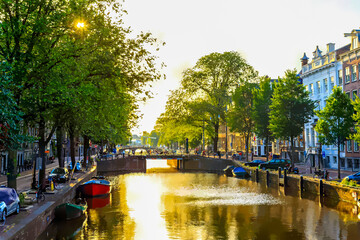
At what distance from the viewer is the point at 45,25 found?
83.0ft

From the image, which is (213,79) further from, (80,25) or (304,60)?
(80,25)

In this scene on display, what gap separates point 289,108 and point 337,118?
39.4ft

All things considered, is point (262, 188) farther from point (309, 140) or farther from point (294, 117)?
point (309, 140)

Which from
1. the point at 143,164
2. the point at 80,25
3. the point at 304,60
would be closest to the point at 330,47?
the point at 304,60

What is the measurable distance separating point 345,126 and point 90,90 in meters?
28.2

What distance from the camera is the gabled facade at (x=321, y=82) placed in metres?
57.7

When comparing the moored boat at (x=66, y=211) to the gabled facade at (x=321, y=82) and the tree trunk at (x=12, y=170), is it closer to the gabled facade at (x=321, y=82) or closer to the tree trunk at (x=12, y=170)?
the tree trunk at (x=12, y=170)

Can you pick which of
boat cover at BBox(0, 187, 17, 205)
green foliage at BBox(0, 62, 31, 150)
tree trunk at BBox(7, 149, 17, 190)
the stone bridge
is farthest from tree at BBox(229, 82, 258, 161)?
boat cover at BBox(0, 187, 17, 205)

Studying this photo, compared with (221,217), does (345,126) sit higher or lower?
higher

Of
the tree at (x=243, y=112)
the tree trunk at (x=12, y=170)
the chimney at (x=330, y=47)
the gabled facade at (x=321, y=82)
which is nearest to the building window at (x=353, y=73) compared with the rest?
the gabled facade at (x=321, y=82)

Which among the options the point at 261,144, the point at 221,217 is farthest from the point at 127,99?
the point at 261,144

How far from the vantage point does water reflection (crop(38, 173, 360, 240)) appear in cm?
2618

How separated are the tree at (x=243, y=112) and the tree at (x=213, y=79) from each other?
19.3 feet

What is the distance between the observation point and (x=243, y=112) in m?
70.3
